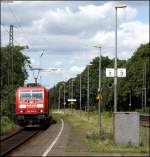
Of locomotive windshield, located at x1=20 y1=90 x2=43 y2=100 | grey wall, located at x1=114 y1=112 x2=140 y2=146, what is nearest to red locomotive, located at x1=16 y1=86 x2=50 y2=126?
locomotive windshield, located at x1=20 y1=90 x2=43 y2=100

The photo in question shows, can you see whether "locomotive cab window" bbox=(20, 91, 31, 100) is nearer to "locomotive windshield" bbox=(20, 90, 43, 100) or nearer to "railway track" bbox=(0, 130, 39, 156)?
"locomotive windshield" bbox=(20, 90, 43, 100)

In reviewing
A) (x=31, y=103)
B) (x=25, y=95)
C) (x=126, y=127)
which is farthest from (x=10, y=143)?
Answer: (x=25, y=95)

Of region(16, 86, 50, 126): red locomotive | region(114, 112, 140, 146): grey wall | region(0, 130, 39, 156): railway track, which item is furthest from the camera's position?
region(16, 86, 50, 126): red locomotive

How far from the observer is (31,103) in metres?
50.0

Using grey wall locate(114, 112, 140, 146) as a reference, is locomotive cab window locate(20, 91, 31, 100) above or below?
above

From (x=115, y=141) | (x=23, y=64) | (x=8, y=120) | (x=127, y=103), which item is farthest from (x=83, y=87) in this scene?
(x=115, y=141)

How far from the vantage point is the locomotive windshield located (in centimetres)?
5003

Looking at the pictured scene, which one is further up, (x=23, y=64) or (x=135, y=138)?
(x=23, y=64)

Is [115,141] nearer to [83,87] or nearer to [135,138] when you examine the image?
[135,138]

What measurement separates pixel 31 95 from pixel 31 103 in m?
0.69

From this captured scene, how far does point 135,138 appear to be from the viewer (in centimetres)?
2677

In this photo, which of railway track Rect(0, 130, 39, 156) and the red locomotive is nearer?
railway track Rect(0, 130, 39, 156)

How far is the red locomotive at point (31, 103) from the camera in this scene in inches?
1970

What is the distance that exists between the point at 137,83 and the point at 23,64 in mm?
29245
